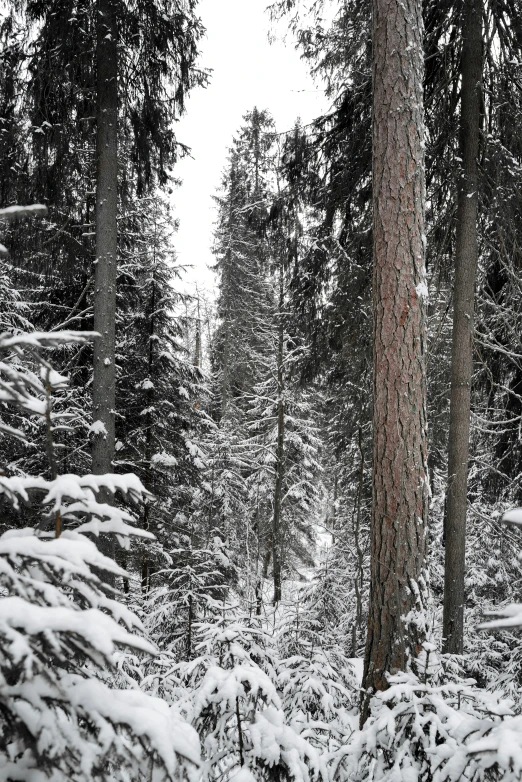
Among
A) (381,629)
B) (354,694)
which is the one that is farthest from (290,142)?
(354,694)

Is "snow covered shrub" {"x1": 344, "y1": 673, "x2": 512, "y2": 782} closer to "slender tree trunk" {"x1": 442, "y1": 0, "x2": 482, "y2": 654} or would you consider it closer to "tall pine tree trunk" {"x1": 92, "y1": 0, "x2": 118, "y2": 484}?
"slender tree trunk" {"x1": 442, "y1": 0, "x2": 482, "y2": 654}

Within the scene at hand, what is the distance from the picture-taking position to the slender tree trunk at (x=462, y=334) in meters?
5.09

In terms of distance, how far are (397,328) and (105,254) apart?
405 centimetres

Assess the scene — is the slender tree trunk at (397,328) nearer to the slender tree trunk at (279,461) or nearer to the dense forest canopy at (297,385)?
the dense forest canopy at (297,385)

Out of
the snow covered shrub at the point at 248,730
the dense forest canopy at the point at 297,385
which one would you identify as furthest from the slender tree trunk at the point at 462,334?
the snow covered shrub at the point at 248,730

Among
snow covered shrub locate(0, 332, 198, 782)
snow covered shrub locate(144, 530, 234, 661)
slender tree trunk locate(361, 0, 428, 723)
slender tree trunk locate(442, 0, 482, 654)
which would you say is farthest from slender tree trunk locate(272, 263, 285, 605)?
snow covered shrub locate(0, 332, 198, 782)

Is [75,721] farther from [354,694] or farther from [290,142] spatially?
[290,142]

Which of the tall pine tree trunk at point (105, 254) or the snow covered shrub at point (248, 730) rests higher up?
the tall pine tree trunk at point (105, 254)

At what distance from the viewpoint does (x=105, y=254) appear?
18.7 ft

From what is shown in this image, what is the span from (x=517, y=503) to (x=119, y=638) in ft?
25.2

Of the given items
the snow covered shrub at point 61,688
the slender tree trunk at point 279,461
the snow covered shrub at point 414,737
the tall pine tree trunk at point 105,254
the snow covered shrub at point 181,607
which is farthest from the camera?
the slender tree trunk at point 279,461

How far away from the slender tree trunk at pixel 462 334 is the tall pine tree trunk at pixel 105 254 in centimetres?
420

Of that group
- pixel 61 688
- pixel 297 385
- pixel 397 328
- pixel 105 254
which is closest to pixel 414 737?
pixel 61 688

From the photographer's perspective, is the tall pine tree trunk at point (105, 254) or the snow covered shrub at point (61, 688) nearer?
the snow covered shrub at point (61, 688)
